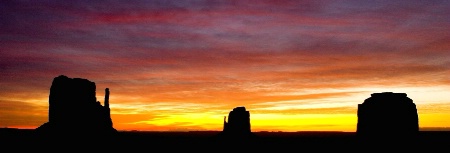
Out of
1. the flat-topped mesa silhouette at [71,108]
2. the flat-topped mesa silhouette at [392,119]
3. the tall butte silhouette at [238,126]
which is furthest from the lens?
the tall butte silhouette at [238,126]

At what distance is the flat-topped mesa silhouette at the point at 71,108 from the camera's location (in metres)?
36.9

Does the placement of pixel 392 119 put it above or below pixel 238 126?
above

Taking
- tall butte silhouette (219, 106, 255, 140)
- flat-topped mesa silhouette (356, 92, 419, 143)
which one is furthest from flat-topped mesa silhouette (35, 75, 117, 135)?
tall butte silhouette (219, 106, 255, 140)

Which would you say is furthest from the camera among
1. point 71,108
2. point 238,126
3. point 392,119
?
point 238,126

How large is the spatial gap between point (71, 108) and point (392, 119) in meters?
26.3

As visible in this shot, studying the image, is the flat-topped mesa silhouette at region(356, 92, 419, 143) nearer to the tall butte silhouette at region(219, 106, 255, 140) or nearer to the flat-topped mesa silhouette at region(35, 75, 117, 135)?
the flat-topped mesa silhouette at region(35, 75, 117, 135)

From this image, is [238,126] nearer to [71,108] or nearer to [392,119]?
[71,108]

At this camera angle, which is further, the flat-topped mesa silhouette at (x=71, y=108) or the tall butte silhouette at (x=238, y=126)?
the tall butte silhouette at (x=238, y=126)

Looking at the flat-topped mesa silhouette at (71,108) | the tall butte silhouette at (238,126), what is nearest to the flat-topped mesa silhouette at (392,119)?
the flat-topped mesa silhouette at (71,108)

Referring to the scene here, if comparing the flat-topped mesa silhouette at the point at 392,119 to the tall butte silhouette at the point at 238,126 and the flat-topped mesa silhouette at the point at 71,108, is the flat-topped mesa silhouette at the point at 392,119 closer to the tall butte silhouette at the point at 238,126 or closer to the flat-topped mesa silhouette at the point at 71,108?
the flat-topped mesa silhouette at the point at 71,108

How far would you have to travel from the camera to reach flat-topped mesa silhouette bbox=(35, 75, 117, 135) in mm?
36938

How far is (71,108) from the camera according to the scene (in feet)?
123

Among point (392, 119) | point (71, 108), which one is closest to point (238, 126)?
point (71, 108)

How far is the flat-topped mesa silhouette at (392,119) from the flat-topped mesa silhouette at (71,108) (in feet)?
80.9
